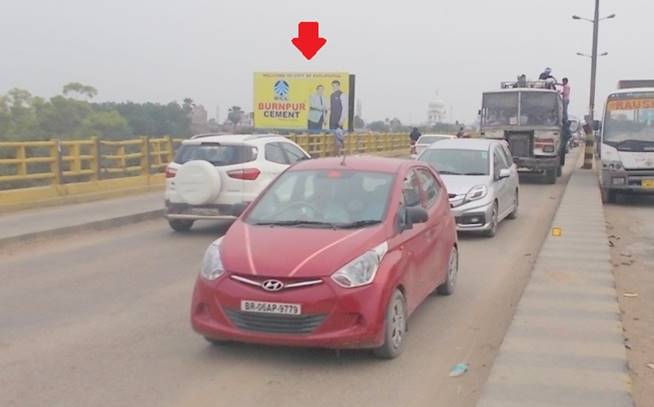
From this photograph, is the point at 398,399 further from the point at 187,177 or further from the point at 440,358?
the point at 187,177

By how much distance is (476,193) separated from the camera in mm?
12656

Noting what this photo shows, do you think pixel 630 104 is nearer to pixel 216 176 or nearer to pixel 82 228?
pixel 216 176

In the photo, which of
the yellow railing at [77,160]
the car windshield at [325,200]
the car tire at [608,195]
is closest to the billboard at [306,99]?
the yellow railing at [77,160]

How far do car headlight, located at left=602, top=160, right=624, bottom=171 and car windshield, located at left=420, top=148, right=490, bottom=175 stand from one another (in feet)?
19.5

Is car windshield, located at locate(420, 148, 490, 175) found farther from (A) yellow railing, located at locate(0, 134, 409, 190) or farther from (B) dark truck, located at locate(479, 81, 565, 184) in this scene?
(B) dark truck, located at locate(479, 81, 565, 184)

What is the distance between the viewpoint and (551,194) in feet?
71.5

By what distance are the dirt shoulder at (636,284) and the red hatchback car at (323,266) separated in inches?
68.9

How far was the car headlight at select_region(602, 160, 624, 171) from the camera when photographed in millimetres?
18453

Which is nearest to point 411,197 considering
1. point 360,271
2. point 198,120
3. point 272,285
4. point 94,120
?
point 360,271

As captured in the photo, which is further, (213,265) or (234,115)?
(234,115)

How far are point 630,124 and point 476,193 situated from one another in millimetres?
7854

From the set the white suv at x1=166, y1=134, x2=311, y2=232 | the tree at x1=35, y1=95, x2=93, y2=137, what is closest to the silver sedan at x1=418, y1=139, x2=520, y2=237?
the white suv at x1=166, y1=134, x2=311, y2=232

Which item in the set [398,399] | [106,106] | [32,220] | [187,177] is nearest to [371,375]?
[398,399]

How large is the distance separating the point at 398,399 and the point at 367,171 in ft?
8.07
